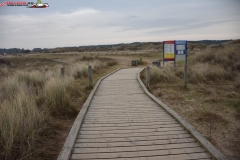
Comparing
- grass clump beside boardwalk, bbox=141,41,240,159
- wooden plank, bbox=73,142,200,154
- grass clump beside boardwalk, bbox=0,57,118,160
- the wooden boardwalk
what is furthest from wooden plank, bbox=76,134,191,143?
grass clump beside boardwalk, bbox=141,41,240,159

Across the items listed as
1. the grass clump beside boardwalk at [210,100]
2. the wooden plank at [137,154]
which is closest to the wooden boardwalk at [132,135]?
the wooden plank at [137,154]

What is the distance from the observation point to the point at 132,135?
4121 millimetres

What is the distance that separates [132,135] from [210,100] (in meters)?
4.30

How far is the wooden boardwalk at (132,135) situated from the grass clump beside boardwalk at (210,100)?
75 cm

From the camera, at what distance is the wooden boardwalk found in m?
3.40

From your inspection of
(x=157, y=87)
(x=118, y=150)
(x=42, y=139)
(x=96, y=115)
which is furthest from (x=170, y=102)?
(x=42, y=139)

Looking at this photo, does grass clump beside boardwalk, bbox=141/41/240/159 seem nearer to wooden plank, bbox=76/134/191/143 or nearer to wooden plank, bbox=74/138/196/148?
wooden plank, bbox=76/134/191/143

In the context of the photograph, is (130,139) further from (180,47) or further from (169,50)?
(169,50)

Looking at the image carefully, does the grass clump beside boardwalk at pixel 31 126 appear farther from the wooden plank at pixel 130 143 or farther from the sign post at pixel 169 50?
the sign post at pixel 169 50

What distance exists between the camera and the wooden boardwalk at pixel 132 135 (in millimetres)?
3402

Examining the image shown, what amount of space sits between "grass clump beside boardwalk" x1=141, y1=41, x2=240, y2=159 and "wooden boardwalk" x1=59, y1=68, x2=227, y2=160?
0.75m

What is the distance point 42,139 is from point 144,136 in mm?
2063

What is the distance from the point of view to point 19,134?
3.66m

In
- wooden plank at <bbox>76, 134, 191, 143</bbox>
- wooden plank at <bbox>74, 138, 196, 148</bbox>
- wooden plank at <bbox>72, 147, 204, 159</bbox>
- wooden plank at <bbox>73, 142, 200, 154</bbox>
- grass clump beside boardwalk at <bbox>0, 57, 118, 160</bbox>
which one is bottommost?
wooden plank at <bbox>72, 147, 204, 159</bbox>
